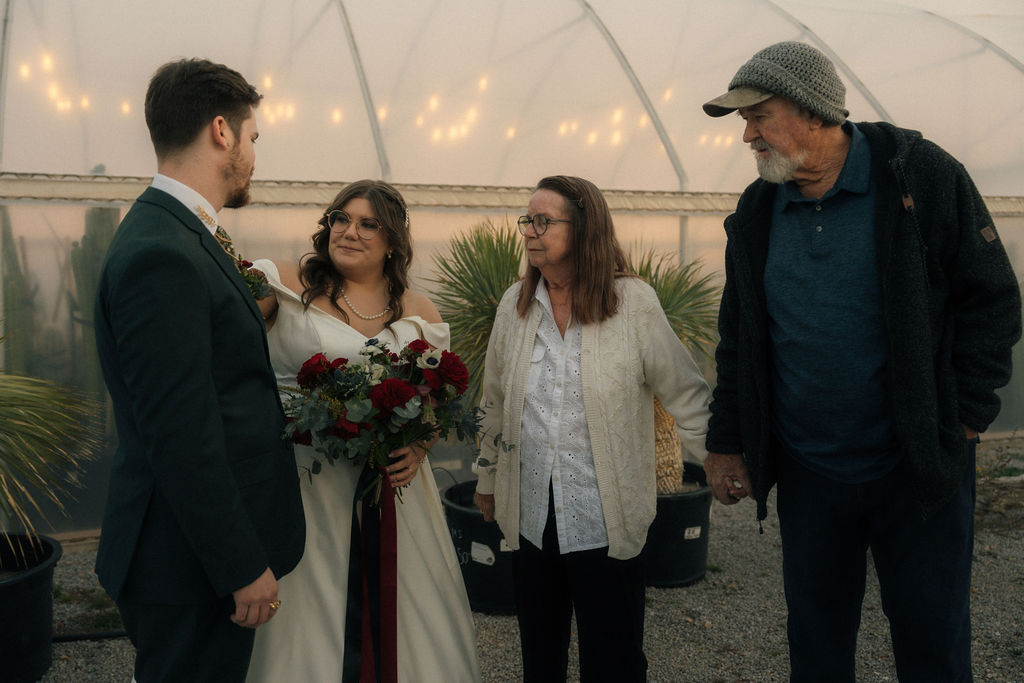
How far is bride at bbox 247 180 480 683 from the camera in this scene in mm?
2365

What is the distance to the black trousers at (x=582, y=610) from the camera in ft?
7.75

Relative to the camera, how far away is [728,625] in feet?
12.8

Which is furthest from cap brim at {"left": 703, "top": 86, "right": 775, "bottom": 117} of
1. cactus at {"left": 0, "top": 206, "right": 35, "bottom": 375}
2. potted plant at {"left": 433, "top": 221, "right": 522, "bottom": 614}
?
cactus at {"left": 0, "top": 206, "right": 35, "bottom": 375}

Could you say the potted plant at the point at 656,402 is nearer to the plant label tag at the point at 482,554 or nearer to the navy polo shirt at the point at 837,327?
the plant label tag at the point at 482,554

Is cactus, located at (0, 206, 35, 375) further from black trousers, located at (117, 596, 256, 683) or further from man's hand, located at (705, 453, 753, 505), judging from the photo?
man's hand, located at (705, 453, 753, 505)

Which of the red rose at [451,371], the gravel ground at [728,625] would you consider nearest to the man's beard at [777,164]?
the red rose at [451,371]

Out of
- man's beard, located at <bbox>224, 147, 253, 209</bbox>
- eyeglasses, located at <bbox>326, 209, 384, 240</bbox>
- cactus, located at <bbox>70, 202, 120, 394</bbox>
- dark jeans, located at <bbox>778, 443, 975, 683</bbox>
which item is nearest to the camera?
man's beard, located at <bbox>224, 147, 253, 209</bbox>

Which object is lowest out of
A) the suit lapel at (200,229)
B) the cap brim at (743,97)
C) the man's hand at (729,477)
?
the man's hand at (729,477)

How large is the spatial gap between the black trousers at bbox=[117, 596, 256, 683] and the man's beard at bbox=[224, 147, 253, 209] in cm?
96

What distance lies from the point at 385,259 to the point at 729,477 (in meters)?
1.43

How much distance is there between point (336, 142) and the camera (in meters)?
5.29

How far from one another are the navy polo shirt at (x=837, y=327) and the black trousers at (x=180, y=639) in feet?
5.20

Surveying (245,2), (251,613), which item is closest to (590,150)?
(245,2)

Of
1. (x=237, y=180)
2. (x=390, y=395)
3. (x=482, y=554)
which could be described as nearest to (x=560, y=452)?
(x=390, y=395)
